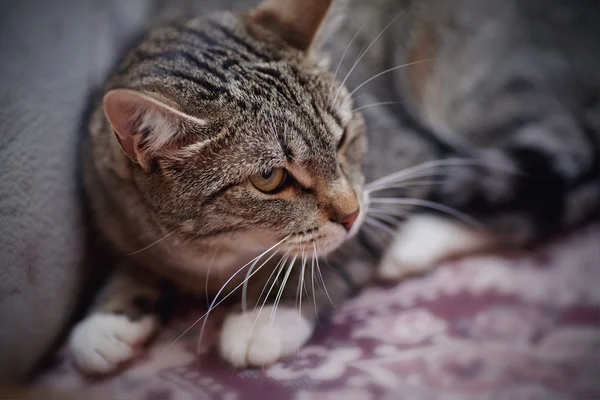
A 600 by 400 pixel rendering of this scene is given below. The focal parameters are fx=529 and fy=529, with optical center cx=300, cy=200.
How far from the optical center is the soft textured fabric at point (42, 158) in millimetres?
743

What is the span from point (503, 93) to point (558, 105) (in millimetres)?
119

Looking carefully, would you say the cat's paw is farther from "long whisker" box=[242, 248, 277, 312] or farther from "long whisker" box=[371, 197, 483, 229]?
"long whisker" box=[371, 197, 483, 229]

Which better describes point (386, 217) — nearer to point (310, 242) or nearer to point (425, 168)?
point (425, 168)

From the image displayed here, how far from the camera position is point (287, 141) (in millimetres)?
743

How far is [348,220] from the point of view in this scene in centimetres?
82

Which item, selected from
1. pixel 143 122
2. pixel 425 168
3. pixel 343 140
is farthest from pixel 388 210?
pixel 143 122

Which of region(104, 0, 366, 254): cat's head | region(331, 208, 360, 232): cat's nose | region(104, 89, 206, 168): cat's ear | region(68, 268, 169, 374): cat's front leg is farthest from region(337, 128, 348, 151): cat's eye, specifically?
region(68, 268, 169, 374): cat's front leg

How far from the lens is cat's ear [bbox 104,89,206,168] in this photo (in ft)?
2.10

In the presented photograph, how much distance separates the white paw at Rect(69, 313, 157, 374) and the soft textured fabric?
0.04 m

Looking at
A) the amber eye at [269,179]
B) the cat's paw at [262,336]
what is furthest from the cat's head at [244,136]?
the cat's paw at [262,336]

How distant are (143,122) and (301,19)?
0.34m

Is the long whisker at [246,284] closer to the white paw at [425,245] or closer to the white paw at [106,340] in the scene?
the white paw at [106,340]

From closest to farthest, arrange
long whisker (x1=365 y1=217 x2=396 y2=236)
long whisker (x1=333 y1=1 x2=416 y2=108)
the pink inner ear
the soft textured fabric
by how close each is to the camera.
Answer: the pink inner ear, the soft textured fabric, long whisker (x1=333 y1=1 x2=416 y2=108), long whisker (x1=365 y1=217 x2=396 y2=236)

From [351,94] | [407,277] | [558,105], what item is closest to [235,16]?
[351,94]
